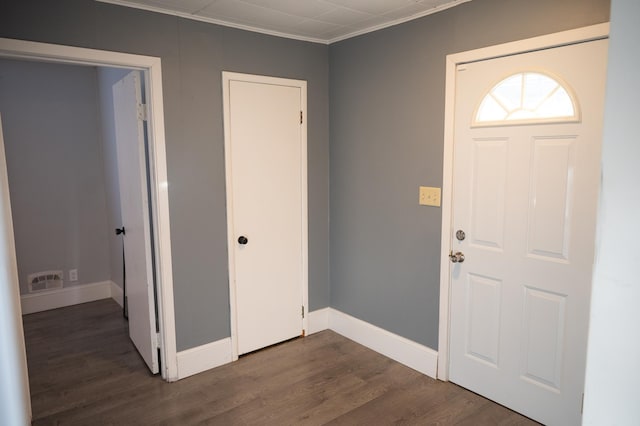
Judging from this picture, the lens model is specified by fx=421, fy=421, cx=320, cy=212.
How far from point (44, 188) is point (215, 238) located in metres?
2.40

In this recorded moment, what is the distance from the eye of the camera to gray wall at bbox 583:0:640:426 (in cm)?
66

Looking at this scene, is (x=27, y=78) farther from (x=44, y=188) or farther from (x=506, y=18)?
(x=506, y=18)

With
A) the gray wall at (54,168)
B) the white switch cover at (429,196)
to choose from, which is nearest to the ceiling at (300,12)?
the white switch cover at (429,196)

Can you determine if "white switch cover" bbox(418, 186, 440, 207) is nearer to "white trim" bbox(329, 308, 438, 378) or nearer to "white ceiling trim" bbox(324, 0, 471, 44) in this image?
"white trim" bbox(329, 308, 438, 378)

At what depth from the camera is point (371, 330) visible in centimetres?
343

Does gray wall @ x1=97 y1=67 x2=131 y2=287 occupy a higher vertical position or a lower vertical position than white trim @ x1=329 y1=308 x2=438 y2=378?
higher

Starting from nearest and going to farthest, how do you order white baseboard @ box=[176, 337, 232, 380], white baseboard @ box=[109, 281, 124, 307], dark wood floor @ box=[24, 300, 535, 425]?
dark wood floor @ box=[24, 300, 535, 425]
white baseboard @ box=[176, 337, 232, 380]
white baseboard @ box=[109, 281, 124, 307]

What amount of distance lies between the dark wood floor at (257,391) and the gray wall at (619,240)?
2.02 metres

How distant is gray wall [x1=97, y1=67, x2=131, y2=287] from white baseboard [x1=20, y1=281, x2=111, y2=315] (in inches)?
7.1

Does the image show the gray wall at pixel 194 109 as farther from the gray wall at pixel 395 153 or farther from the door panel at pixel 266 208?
the gray wall at pixel 395 153

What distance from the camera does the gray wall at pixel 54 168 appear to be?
411cm

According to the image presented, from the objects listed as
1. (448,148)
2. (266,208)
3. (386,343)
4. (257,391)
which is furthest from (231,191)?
(386,343)

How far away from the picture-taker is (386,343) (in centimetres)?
330

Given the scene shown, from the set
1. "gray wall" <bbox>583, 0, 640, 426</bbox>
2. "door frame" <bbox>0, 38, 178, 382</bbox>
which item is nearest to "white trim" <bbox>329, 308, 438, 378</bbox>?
"door frame" <bbox>0, 38, 178, 382</bbox>
